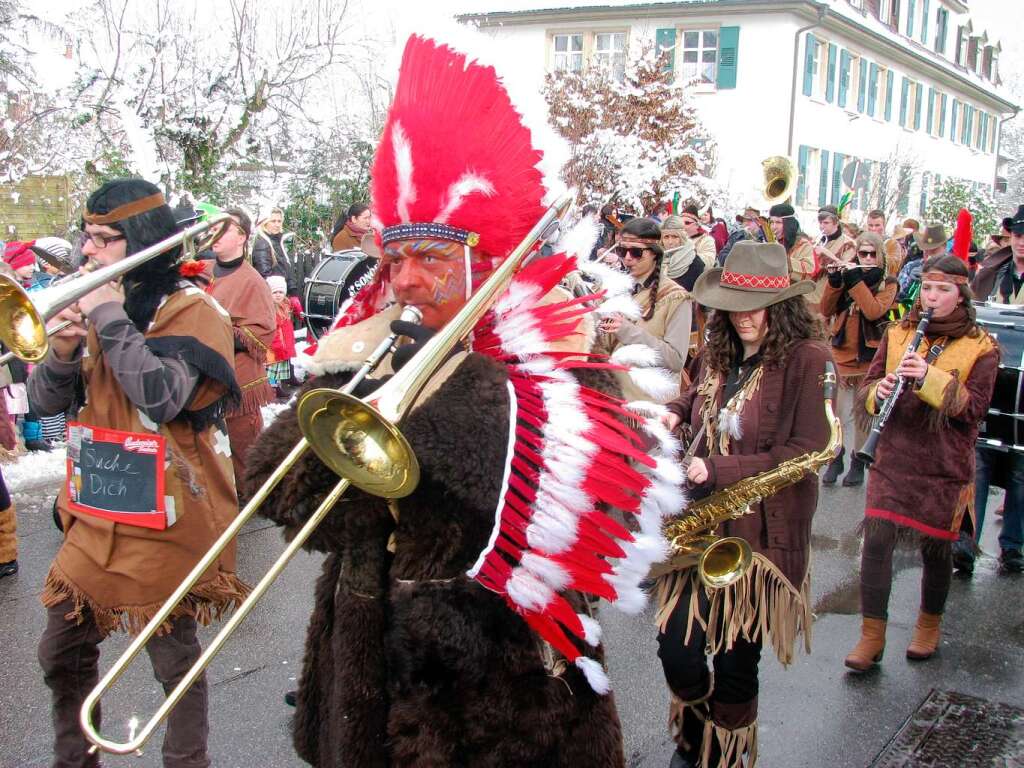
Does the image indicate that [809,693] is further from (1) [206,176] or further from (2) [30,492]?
(1) [206,176]

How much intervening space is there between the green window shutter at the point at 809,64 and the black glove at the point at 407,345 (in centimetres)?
3008

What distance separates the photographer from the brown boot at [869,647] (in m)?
4.32

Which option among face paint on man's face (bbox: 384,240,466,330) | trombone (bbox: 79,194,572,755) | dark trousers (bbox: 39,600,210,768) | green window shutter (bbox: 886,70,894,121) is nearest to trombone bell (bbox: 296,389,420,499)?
trombone (bbox: 79,194,572,755)

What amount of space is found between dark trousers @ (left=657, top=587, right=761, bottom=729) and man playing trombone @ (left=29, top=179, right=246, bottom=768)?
1404mm

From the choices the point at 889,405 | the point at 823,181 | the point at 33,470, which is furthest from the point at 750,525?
the point at 823,181

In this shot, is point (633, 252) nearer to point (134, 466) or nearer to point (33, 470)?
point (134, 466)

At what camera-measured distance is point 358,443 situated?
1.78 metres

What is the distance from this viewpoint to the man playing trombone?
2.82 metres

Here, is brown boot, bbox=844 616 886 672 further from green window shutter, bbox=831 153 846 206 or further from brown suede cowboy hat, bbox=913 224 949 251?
green window shutter, bbox=831 153 846 206

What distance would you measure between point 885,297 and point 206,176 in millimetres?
8423

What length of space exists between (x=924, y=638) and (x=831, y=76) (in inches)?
1180

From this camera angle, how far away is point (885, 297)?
7871 millimetres

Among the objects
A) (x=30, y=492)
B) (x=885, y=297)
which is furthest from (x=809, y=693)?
(x=30, y=492)

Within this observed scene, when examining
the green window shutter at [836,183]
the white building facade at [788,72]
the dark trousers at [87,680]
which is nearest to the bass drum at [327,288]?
the dark trousers at [87,680]
